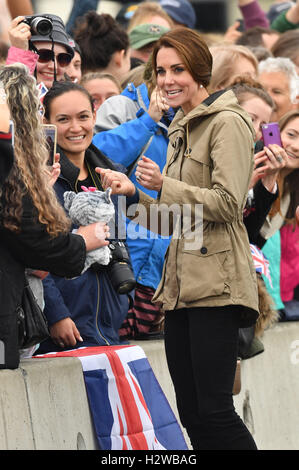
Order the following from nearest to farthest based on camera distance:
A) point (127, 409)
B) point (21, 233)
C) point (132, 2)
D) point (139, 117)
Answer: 1. point (21, 233)
2. point (127, 409)
3. point (139, 117)
4. point (132, 2)

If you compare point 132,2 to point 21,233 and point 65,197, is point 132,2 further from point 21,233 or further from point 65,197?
point 21,233

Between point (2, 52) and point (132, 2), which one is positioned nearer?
point (2, 52)

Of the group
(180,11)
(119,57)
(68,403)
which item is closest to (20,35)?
(68,403)

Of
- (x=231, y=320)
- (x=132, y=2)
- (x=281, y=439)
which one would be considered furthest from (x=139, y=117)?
(x=132, y=2)

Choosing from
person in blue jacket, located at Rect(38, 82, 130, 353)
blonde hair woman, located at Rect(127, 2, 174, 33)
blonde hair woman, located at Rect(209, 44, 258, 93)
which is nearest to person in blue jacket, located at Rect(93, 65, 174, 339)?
person in blue jacket, located at Rect(38, 82, 130, 353)

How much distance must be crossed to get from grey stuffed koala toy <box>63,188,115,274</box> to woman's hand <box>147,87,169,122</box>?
136 centimetres

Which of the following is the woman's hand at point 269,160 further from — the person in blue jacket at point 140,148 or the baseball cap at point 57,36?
the baseball cap at point 57,36

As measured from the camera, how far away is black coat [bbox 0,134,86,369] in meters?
5.05

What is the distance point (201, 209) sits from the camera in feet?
17.1

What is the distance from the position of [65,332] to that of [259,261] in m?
1.92

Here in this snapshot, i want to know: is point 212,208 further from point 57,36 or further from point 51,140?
point 57,36

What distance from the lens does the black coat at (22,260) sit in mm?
5051

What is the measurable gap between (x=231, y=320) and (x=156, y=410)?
1.04m

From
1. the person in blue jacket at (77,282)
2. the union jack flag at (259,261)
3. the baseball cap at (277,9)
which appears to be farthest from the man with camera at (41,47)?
the baseball cap at (277,9)
